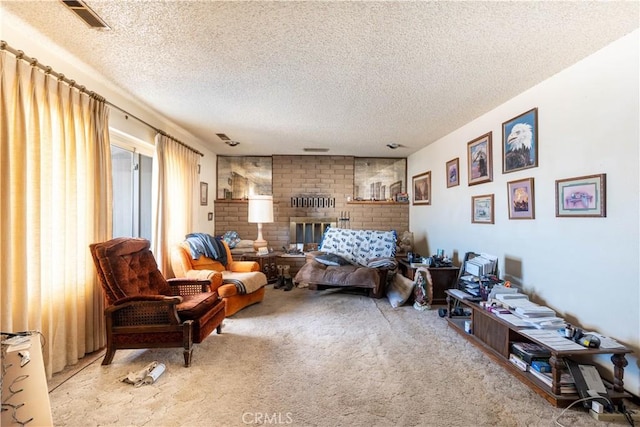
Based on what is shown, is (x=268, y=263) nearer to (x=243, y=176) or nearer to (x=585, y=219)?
(x=243, y=176)

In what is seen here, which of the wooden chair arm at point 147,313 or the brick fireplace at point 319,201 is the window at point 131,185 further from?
the brick fireplace at point 319,201

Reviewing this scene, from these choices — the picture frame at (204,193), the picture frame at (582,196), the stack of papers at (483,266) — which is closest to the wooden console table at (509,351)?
the stack of papers at (483,266)

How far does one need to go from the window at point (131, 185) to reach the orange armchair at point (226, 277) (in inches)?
22.7

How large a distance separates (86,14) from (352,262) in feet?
12.7

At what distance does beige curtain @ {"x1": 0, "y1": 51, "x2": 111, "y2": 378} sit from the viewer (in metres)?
1.70

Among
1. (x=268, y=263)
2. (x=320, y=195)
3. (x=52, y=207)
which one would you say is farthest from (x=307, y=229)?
(x=52, y=207)

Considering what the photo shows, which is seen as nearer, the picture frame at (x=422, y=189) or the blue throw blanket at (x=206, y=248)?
the blue throw blanket at (x=206, y=248)

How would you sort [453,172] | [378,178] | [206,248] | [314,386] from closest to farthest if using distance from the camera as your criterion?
[314,386] < [206,248] < [453,172] < [378,178]

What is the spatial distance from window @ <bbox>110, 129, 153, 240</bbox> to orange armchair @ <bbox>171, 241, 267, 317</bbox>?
0.58 meters

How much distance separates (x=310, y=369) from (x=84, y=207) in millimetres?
2181

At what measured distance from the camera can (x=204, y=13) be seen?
163 centimetres

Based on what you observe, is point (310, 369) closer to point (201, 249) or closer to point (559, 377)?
point (559, 377)

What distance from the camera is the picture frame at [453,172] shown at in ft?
12.7

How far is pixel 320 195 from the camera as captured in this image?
5609 mm
